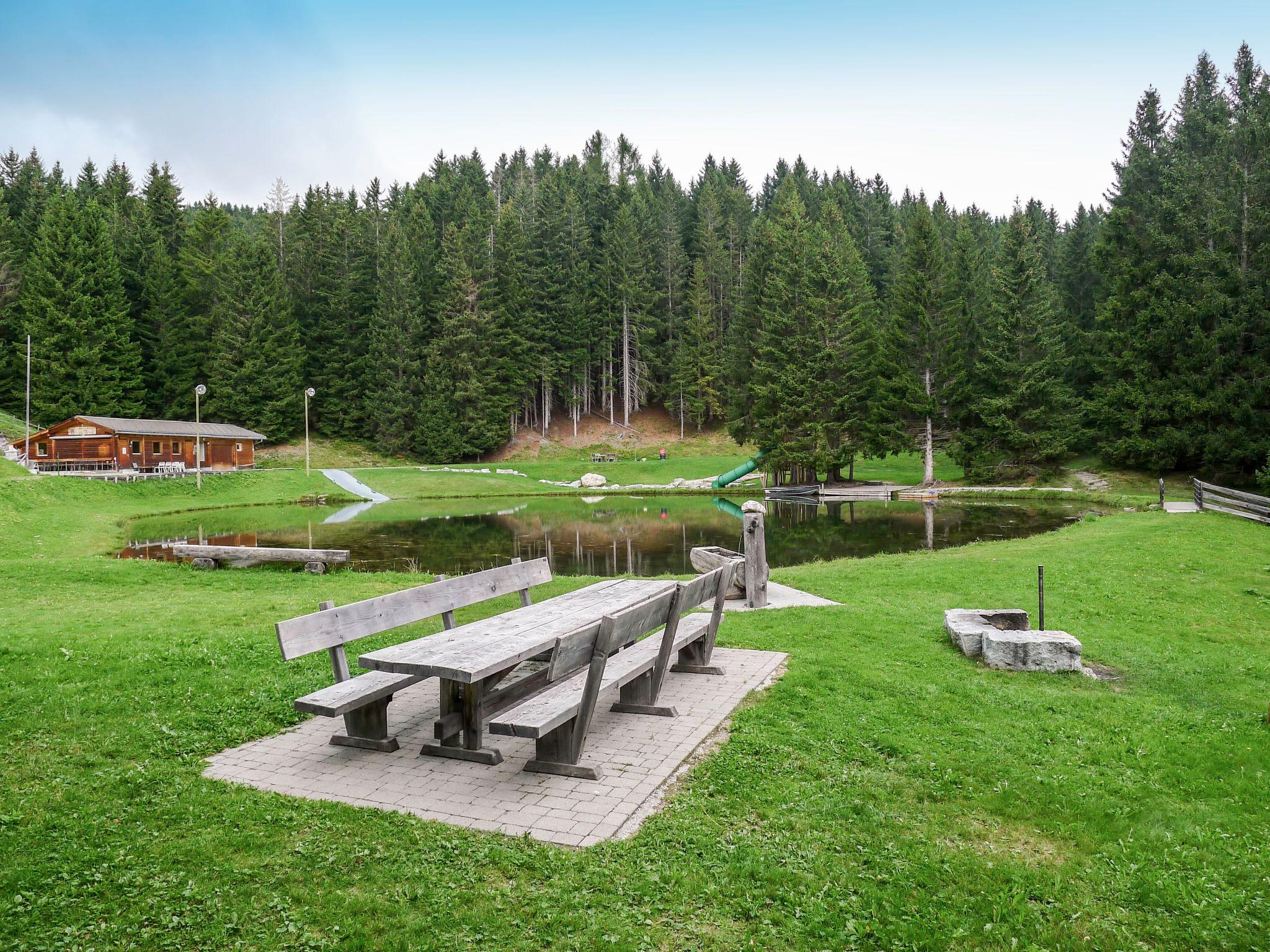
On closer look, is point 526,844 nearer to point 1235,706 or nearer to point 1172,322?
point 1235,706

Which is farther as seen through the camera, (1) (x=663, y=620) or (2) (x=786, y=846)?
(1) (x=663, y=620)

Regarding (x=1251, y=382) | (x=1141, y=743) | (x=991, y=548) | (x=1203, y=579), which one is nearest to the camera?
(x=1141, y=743)

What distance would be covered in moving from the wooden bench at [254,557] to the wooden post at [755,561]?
34.2ft

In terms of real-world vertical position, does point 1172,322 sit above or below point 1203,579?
above

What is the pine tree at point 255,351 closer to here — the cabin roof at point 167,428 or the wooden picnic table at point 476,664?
the cabin roof at point 167,428

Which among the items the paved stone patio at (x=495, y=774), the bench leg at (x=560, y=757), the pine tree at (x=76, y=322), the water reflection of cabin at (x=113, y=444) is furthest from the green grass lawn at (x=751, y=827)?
the pine tree at (x=76, y=322)

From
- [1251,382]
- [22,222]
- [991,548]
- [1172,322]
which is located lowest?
[991,548]

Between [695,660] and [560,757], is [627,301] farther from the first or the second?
[560,757]

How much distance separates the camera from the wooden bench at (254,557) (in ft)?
57.3

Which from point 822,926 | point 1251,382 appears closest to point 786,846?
point 822,926

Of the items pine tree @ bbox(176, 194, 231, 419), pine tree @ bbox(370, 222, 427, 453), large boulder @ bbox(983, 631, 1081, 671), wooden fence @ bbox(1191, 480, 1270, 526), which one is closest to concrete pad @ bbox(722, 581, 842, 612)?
large boulder @ bbox(983, 631, 1081, 671)

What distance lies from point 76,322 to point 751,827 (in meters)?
61.0

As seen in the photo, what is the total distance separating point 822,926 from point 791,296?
1718 inches

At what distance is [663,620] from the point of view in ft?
21.3
